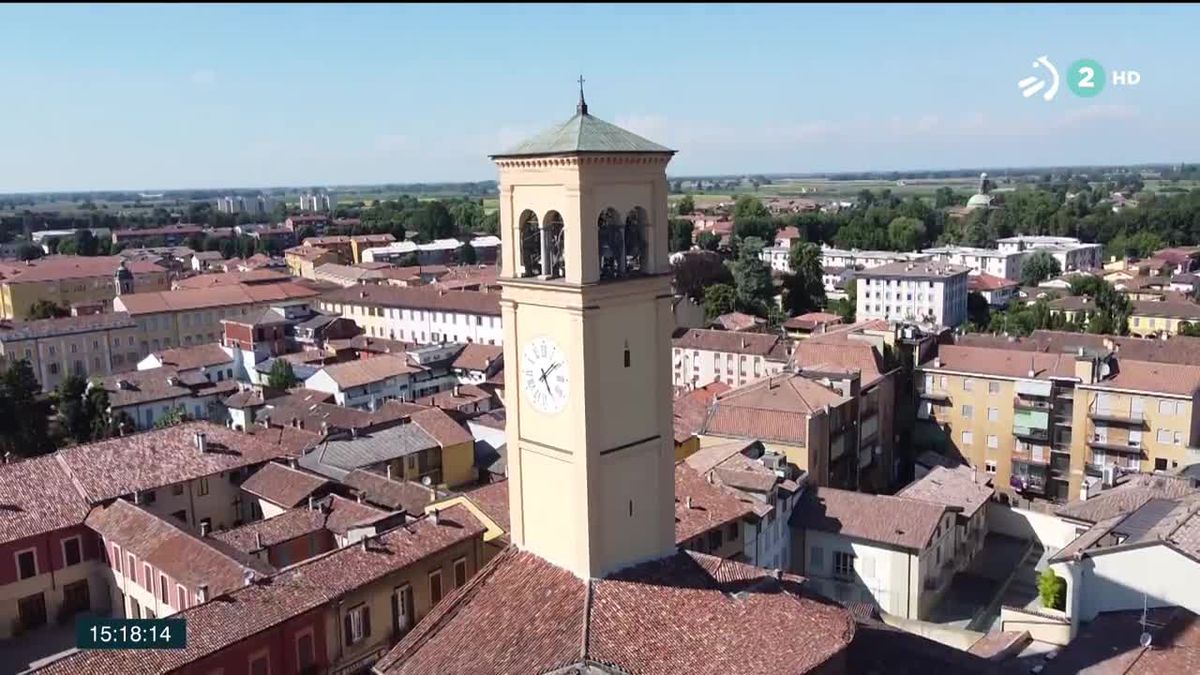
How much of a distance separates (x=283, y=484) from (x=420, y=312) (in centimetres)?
6353

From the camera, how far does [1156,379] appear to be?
54.8 meters

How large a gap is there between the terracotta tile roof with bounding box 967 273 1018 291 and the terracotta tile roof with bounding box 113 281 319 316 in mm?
82705

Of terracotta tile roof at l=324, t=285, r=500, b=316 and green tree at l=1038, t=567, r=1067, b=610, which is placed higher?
terracotta tile roof at l=324, t=285, r=500, b=316

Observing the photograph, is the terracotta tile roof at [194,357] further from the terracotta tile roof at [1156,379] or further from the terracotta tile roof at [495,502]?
the terracotta tile roof at [1156,379]

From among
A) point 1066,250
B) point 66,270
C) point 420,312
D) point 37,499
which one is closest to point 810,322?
point 420,312

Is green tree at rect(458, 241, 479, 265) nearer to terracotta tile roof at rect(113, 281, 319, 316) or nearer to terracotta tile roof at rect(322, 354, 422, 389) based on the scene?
terracotta tile roof at rect(113, 281, 319, 316)

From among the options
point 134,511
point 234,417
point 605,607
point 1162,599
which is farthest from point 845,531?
point 234,417

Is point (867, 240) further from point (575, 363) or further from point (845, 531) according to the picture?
point (575, 363)

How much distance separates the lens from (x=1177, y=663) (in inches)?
919

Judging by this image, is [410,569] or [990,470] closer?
[410,569]

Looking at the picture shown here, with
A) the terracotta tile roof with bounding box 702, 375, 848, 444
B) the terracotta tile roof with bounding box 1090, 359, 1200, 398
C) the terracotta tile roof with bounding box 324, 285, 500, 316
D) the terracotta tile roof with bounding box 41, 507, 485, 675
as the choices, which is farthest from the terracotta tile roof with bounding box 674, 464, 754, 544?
the terracotta tile roof with bounding box 324, 285, 500, 316

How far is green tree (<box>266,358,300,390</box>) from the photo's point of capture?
236 ft

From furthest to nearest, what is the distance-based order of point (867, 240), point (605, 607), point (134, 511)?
point (867, 240) → point (134, 511) → point (605, 607)

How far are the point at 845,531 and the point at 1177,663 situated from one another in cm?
1733
